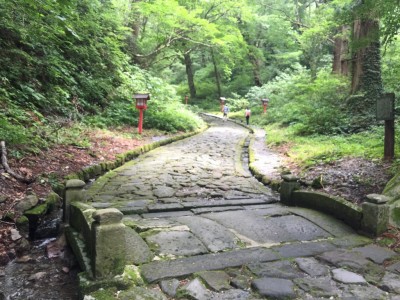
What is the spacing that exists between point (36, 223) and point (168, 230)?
190 centimetres

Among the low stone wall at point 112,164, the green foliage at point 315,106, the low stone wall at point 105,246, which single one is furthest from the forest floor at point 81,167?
the green foliage at point 315,106

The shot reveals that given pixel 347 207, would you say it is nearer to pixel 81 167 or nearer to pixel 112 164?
pixel 81 167

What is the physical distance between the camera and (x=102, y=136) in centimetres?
1030

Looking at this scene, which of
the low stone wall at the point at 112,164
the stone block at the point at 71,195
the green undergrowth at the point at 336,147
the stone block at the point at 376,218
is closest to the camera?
the stone block at the point at 376,218

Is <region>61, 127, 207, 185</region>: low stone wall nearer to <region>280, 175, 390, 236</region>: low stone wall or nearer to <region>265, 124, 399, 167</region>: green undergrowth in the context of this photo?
<region>280, 175, 390, 236</region>: low stone wall

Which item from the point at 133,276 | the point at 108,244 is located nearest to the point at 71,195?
the point at 108,244

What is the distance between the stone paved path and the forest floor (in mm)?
827

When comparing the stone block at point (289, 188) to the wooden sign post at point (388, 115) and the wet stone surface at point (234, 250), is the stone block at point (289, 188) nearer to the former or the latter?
the wet stone surface at point (234, 250)

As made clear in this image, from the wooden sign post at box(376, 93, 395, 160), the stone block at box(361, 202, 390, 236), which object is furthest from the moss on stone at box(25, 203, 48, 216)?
the wooden sign post at box(376, 93, 395, 160)

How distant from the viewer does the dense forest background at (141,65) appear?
7383 mm

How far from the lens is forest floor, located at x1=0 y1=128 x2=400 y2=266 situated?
15.1 ft

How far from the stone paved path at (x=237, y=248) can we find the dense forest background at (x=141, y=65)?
249 cm

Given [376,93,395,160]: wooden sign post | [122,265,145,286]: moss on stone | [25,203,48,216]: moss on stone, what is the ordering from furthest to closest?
[376,93,395,160]: wooden sign post → [25,203,48,216]: moss on stone → [122,265,145,286]: moss on stone

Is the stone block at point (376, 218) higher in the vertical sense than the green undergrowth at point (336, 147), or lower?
lower
